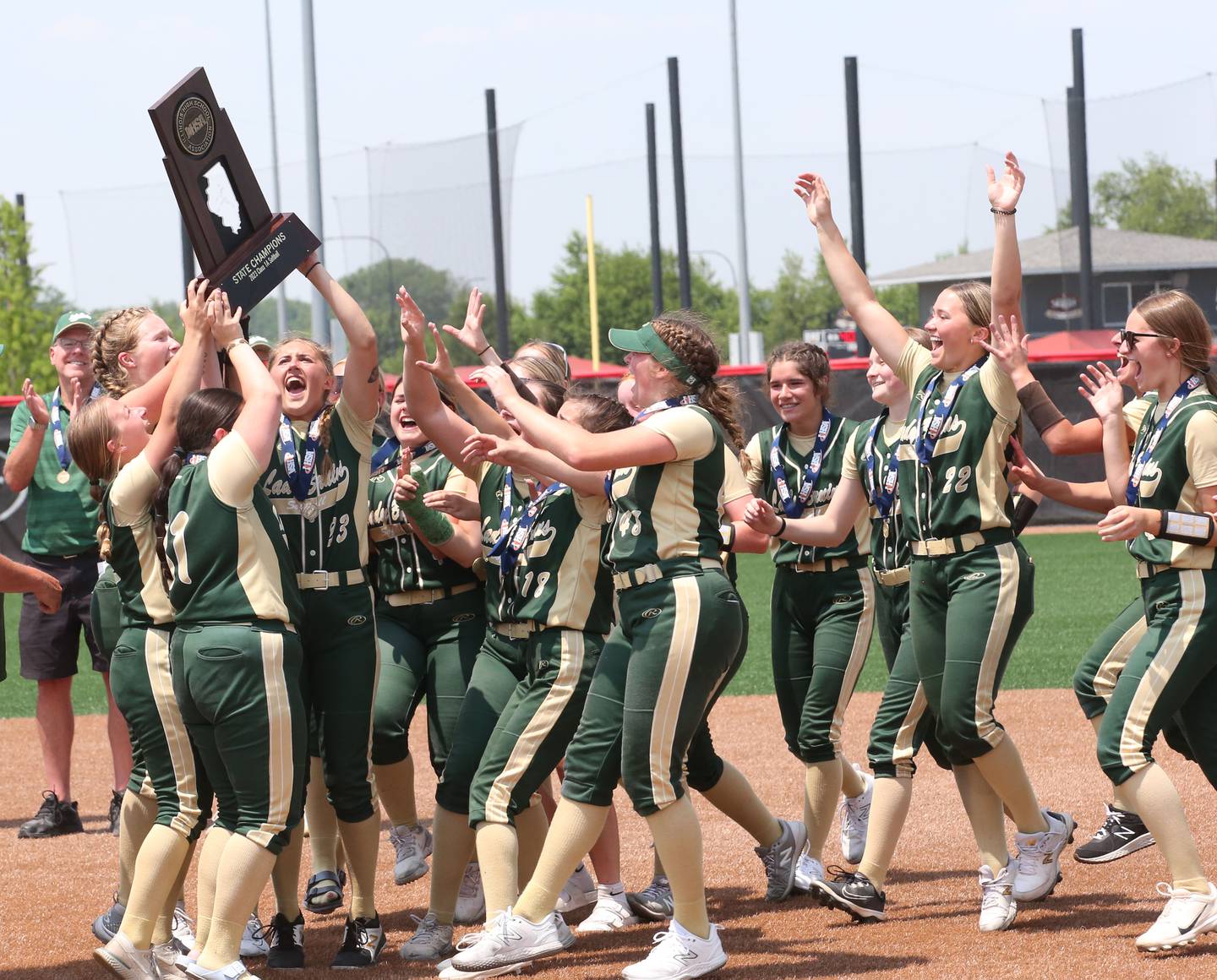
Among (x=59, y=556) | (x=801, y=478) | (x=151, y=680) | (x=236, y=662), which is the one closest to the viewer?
Result: (x=236, y=662)

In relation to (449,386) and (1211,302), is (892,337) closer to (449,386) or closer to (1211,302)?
(449,386)

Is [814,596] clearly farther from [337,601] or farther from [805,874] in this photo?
[337,601]

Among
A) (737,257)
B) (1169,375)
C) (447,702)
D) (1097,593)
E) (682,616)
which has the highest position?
(737,257)

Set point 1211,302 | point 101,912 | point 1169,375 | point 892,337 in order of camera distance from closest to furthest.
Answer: point 1169,375
point 892,337
point 101,912
point 1211,302

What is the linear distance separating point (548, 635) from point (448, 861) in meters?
0.83

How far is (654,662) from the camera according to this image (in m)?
4.62

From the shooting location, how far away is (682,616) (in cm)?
462

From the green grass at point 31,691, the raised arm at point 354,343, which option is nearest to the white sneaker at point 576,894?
the raised arm at point 354,343

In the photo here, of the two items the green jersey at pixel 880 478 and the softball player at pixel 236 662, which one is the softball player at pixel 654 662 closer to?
the softball player at pixel 236 662

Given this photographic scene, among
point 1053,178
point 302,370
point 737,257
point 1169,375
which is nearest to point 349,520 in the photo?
point 302,370

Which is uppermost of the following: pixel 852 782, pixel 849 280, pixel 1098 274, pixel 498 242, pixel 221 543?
pixel 498 242

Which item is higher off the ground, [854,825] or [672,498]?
[672,498]

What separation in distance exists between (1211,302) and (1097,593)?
2222 cm

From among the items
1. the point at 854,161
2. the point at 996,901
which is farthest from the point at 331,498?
the point at 854,161
